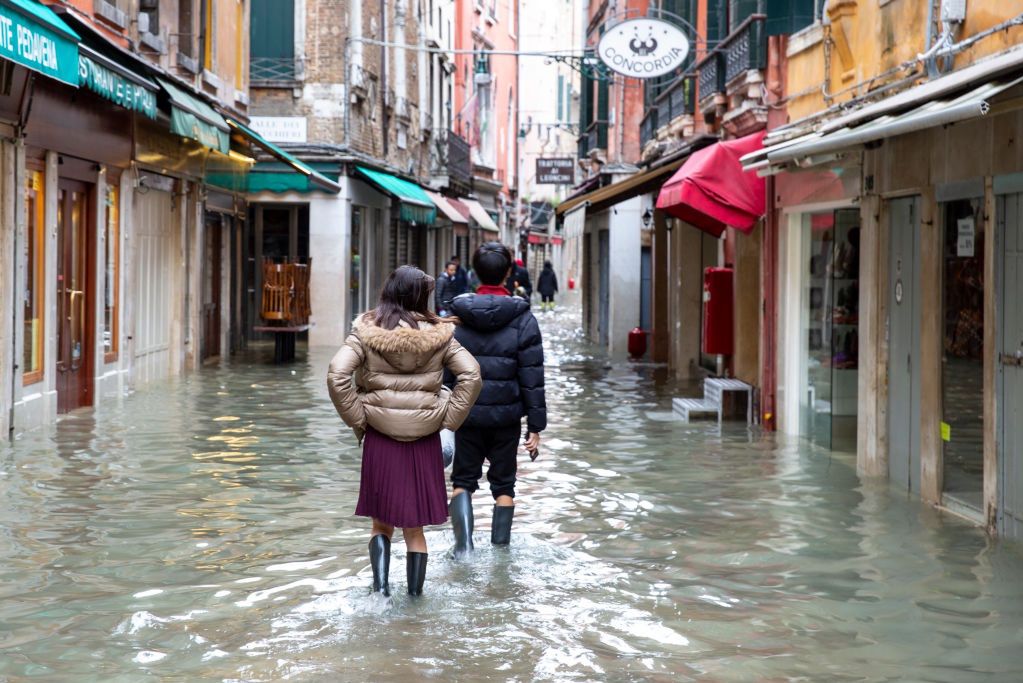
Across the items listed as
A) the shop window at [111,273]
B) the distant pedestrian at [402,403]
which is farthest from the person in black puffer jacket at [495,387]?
the shop window at [111,273]

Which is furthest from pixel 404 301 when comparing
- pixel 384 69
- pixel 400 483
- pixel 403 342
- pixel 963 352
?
pixel 384 69

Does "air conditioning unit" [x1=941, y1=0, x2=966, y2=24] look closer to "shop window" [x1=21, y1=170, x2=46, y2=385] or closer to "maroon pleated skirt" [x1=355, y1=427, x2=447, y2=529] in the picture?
"maroon pleated skirt" [x1=355, y1=427, x2=447, y2=529]

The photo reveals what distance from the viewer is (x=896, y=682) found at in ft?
18.5

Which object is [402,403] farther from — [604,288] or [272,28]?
[604,288]

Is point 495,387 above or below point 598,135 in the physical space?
below

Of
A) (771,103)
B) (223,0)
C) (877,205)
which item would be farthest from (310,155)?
(877,205)

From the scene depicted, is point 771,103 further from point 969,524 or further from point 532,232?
point 532,232

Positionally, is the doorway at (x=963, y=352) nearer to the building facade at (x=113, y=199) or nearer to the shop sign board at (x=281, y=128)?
the building facade at (x=113, y=199)

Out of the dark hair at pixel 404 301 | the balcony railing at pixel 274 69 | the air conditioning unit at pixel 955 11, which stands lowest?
the dark hair at pixel 404 301

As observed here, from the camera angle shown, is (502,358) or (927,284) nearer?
(502,358)

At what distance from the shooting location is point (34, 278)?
44.9ft

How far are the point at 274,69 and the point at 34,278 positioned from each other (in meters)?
15.7

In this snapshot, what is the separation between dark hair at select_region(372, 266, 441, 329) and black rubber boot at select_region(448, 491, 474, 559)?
1.25 metres

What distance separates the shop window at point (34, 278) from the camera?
13461 millimetres
